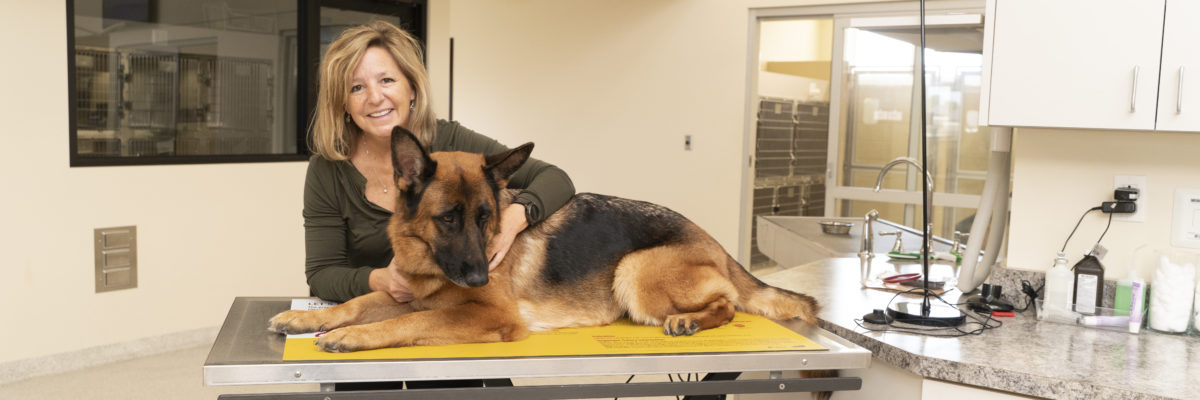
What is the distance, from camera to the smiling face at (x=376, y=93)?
6.68ft

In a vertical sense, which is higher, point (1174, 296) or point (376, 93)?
point (376, 93)

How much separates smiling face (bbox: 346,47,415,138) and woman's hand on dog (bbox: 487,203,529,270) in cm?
39

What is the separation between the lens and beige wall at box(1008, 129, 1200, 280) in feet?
7.59

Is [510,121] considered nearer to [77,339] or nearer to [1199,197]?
[77,339]

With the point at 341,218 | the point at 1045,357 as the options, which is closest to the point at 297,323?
the point at 341,218

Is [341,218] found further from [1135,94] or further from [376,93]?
[1135,94]

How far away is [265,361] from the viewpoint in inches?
59.2

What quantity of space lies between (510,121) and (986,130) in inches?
159

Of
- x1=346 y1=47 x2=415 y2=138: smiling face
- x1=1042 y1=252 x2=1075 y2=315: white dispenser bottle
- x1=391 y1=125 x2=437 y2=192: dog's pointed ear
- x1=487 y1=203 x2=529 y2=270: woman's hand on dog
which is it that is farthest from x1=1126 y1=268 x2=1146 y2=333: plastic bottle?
x1=346 y1=47 x2=415 y2=138: smiling face

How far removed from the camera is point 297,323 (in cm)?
174

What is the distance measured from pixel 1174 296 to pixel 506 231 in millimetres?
1634

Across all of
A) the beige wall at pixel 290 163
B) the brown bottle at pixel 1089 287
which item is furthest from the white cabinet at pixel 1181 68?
the beige wall at pixel 290 163

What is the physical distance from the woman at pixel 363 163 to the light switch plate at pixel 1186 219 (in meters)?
1.57

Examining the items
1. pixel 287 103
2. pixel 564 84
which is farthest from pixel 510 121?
pixel 287 103
